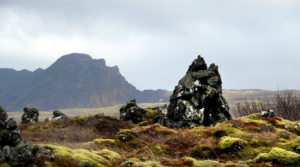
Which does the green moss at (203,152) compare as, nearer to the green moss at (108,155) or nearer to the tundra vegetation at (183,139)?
the tundra vegetation at (183,139)

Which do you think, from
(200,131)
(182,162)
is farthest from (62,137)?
(182,162)

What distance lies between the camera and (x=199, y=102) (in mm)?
26344

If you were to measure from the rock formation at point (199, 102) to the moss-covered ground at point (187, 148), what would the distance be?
6.46 m

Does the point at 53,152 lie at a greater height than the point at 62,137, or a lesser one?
greater

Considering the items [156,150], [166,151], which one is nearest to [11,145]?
[156,150]

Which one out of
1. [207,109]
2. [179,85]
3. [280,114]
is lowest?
[280,114]

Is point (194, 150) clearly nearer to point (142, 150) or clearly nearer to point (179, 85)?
point (142, 150)

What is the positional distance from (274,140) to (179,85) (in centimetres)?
1591

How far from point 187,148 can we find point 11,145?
1065cm

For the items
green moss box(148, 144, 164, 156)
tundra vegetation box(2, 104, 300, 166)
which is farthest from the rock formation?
green moss box(148, 144, 164, 156)

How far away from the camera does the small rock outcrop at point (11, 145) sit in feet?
22.1

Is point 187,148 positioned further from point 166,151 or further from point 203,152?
point 203,152

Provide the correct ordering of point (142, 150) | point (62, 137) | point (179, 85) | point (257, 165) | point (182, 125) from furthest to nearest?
point (179, 85) → point (182, 125) → point (62, 137) → point (142, 150) → point (257, 165)

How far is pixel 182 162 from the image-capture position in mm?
8695
